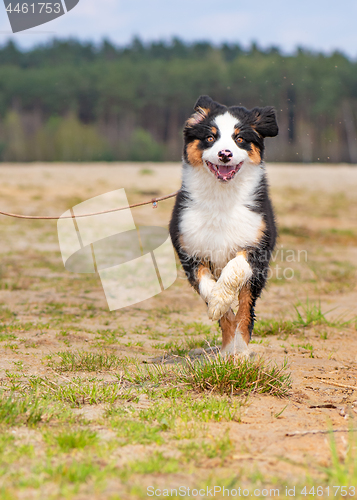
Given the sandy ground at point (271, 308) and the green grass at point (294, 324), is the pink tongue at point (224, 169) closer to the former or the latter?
the sandy ground at point (271, 308)

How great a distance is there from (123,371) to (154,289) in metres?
3.78

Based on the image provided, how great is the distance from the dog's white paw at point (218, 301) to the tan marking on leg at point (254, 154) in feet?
3.30

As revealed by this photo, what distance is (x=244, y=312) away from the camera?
169 inches

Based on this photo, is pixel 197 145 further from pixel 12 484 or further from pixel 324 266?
pixel 324 266

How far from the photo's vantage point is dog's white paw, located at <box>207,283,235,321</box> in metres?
3.91

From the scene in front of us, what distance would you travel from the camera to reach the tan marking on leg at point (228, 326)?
438cm

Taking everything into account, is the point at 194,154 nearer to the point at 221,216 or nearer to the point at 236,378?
the point at 221,216

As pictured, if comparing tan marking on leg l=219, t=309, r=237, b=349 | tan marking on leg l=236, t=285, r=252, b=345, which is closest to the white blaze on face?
tan marking on leg l=236, t=285, r=252, b=345

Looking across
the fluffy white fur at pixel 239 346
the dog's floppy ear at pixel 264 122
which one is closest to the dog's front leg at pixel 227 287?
the fluffy white fur at pixel 239 346

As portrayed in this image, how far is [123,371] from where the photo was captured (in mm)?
4121

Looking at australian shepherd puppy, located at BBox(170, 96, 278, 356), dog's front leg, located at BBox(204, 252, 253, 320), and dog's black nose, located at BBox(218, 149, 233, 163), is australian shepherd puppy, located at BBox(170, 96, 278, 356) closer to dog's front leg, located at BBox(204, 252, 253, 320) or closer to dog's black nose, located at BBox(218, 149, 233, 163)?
dog's front leg, located at BBox(204, 252, 253, 320)

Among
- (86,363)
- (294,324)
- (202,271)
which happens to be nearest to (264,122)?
(202,271)

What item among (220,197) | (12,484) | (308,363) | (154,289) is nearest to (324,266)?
(154,289)

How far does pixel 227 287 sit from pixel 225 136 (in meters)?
1.12
